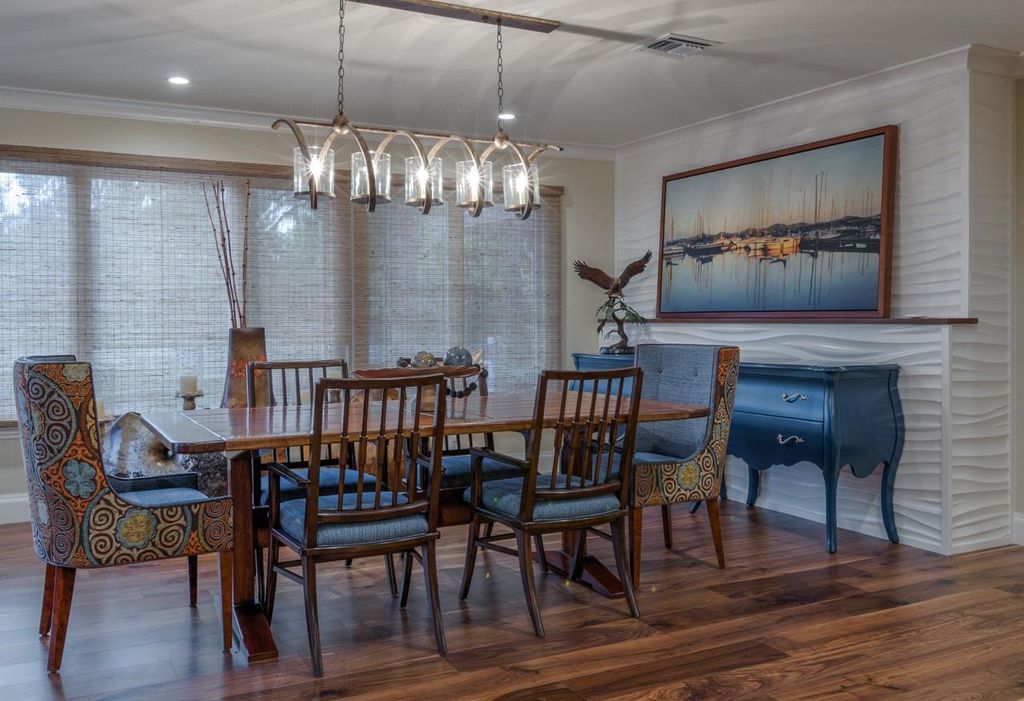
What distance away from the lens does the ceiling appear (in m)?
3.51

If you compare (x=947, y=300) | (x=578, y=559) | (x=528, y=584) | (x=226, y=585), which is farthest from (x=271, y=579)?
(x=947, y=300)

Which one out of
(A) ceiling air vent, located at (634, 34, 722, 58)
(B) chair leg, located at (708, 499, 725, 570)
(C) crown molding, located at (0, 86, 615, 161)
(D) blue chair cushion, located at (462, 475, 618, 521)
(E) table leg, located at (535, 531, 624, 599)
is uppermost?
(A) ceiling air vent, located at (634, 34, 722, 58)

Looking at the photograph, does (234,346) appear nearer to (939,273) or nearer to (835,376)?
(835,376)

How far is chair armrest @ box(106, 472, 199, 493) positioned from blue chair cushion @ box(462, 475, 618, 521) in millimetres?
1223

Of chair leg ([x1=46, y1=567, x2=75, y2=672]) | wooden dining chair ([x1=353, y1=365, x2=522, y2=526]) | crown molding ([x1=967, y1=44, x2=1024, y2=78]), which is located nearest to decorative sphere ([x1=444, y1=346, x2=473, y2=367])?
wooden dining chair ([x1=353, y1=365, x2=522, y2=526])

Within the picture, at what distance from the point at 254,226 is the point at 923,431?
385cm

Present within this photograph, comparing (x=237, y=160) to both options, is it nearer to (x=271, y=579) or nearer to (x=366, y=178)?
(x=366, y=178)

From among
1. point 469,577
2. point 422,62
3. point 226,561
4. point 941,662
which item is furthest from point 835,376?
point 226,561

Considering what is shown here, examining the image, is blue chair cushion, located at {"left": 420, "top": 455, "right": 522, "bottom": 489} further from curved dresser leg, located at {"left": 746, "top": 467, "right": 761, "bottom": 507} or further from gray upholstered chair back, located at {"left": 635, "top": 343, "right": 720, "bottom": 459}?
curved dresser leg, located at {"left": 746, "top": 467, "right": 761, "bottom": 507}

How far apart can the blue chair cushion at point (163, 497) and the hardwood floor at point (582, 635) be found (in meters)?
0.45

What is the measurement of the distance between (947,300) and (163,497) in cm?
353

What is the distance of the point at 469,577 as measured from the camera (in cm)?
344

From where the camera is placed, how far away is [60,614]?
275 centimetres

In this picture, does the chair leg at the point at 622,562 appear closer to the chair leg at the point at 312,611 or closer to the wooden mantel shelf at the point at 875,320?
the chair leg at the point at 312,611
